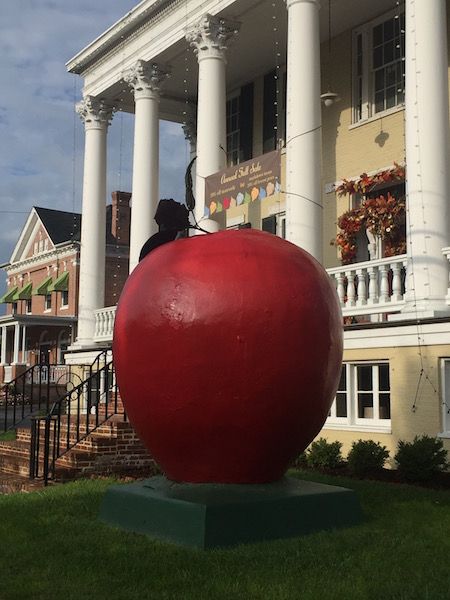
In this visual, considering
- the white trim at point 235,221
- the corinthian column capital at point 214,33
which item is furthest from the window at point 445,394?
the white trim at point 235,221

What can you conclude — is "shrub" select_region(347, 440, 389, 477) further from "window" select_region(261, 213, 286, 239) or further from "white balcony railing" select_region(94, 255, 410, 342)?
"window" select_region(261, 213, 286, 239)

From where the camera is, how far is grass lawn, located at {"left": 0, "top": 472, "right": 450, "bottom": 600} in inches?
200

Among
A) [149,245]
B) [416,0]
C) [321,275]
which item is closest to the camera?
[321,275]

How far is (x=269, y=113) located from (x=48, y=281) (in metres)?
26.4

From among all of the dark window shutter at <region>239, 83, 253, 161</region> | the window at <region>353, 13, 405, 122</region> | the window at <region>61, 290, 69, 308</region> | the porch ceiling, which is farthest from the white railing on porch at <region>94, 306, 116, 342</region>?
the window at <region>61, 290, 69, 308</region>

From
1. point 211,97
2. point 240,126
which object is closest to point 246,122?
point 240,126

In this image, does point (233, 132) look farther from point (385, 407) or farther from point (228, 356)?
point (228, 356)

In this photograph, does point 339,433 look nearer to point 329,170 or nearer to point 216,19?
point 329,170

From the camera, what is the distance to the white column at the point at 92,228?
22.0 m

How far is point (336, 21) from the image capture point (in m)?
17.7

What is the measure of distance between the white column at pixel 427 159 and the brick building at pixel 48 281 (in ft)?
93.7

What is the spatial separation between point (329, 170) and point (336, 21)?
3244 mm

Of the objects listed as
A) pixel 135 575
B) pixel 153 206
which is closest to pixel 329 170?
pixel 153 206

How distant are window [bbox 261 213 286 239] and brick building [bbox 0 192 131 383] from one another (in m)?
20.7
